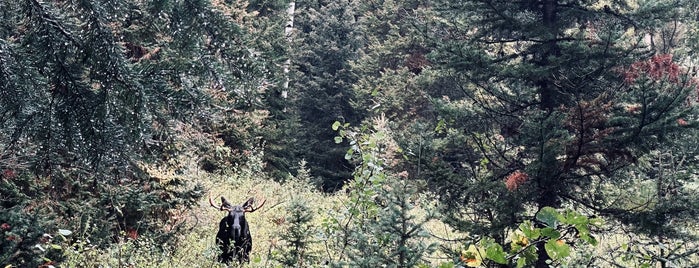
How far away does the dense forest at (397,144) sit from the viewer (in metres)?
Result: 3.97

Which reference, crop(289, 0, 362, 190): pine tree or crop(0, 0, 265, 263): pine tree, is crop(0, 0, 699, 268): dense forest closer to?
crop(0, 0, 265, 263): pine tree

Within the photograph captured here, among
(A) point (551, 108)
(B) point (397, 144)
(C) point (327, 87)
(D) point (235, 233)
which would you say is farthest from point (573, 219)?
(C) point (327, 87)

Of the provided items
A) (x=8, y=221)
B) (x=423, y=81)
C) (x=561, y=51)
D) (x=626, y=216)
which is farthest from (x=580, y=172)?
(x=423, y=81)

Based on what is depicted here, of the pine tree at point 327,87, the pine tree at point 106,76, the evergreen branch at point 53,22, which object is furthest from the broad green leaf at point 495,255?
the pine tree at point 327,87

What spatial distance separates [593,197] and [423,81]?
1274 cm

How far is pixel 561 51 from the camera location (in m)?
8.20

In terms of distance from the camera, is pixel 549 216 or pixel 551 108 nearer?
pixel 549 216

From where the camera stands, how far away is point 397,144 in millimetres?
7766

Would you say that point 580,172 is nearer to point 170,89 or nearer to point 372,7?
point 170,89

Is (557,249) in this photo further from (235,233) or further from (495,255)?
(235,233)

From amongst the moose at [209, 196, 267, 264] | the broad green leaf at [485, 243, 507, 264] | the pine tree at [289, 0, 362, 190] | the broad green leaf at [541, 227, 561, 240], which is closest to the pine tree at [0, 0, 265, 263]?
the broad green leaf at [485, 243, 507, 264]

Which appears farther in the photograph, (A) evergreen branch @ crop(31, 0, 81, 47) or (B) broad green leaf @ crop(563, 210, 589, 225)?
(A) evergreen branch @ crop(31, 0, 81, 47)

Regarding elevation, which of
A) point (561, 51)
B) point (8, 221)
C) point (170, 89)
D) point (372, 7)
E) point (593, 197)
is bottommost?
point (8, 221)

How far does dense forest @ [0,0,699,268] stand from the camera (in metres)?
3.97
